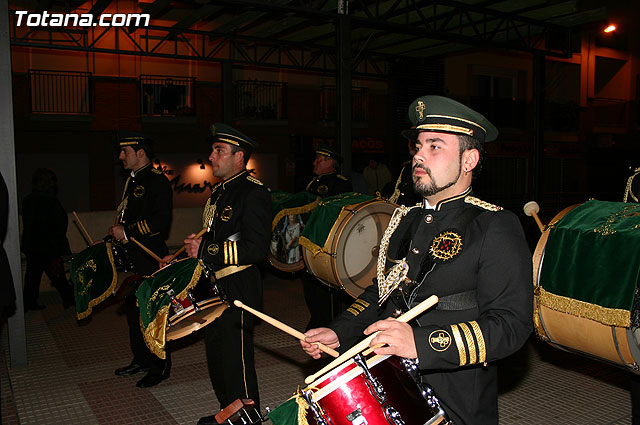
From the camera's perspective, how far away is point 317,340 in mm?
2203

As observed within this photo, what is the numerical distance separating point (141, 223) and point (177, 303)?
1.56 metres

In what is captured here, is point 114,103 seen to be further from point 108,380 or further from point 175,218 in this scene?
point 108,380

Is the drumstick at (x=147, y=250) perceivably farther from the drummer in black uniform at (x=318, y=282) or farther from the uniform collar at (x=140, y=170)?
the drummer in black uniform at (x=318, y=282)

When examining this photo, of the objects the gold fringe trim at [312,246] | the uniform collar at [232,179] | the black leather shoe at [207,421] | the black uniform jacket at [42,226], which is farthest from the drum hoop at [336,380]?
the black uniform jacket at [42,226]

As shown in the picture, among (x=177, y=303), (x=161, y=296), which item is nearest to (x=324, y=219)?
(x=177, y=303)

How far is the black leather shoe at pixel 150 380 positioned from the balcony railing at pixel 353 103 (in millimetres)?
15985

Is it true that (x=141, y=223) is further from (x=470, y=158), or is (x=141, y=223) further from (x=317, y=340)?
(x=470, y=158)

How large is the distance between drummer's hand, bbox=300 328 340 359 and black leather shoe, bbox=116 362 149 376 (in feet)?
10.9

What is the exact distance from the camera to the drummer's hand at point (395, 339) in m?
1.80

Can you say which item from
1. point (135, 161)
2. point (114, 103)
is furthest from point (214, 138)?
point (114, 103)

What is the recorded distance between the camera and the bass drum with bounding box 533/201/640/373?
2562 mm

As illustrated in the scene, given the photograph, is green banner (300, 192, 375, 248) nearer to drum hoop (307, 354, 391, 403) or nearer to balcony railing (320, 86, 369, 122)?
drum hoop (307, 354, 391, 403)

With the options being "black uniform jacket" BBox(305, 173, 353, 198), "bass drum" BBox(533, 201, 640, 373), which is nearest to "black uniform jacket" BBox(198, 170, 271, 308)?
"bass drum" BBox(533, 201, 640, 373)

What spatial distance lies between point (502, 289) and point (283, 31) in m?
12.7
